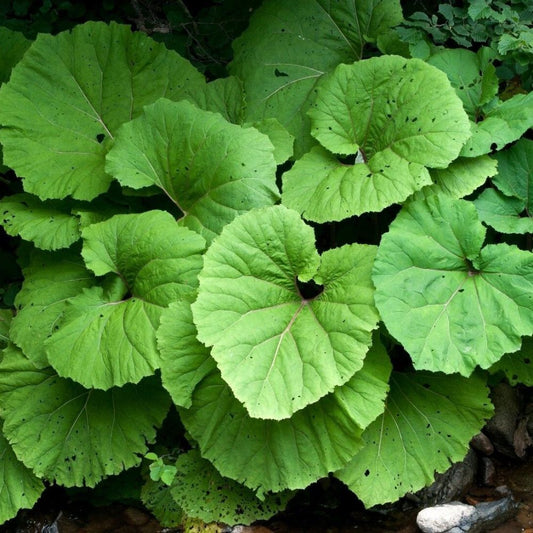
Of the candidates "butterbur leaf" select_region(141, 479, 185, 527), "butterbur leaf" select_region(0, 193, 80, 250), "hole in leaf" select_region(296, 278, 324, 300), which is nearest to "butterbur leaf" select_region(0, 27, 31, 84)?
"butterbur leaf" select_region(0, 193, 80, 250)

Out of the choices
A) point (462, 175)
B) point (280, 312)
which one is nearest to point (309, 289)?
point (280, 312)

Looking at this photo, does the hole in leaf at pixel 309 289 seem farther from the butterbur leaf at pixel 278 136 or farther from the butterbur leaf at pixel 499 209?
the butterbur leaf at pixel 499 209

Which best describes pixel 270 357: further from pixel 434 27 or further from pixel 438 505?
pixel 434 27

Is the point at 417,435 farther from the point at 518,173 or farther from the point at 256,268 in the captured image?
the point at 518,173

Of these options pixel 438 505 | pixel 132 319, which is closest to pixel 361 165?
pixel 132 319

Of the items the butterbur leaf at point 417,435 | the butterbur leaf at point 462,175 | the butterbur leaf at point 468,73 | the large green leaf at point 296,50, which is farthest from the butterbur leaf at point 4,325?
the butterbur leaf at point 468,73

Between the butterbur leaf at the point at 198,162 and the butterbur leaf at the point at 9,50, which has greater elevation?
the butterbur leaf at the point at 9,50
